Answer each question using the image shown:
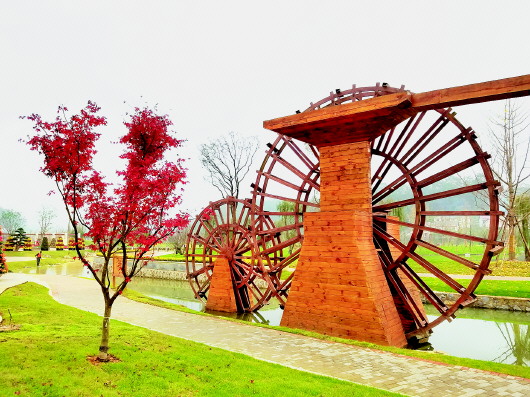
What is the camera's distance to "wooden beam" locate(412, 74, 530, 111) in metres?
6.79

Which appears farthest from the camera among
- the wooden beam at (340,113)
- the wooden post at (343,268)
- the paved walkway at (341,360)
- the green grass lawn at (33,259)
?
the green grass lawn at (33,259)

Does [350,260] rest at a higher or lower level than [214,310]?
higher

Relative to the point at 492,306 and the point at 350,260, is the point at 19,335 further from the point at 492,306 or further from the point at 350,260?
the point at 492,306

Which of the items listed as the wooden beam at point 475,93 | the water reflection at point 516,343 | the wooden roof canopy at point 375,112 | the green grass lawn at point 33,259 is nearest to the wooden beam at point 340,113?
the wooden roof canopy at point 375,112

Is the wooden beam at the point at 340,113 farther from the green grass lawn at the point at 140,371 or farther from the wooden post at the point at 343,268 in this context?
the green grass lawn at the point at 140,371

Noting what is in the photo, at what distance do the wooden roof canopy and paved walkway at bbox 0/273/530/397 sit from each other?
183 inches

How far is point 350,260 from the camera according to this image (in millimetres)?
8586

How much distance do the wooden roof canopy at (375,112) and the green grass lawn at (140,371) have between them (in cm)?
519

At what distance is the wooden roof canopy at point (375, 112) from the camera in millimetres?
7090

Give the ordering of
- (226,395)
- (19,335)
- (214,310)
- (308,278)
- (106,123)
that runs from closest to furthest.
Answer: (226,395), (106,123), (19,335), (308,278), (214,310)

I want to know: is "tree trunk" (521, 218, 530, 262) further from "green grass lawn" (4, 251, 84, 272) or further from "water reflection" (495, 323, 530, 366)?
"green grass lawn" (4, 251, 84, 272)

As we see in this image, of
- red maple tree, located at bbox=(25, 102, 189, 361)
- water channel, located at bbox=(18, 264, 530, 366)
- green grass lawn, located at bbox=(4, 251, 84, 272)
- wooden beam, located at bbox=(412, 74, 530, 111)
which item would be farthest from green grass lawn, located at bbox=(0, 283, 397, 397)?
green grass lawn, located at bbox=(4, 251, 84, 272)

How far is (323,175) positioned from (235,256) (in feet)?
18.9

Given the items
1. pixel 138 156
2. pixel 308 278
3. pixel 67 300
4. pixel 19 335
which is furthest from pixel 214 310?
pixel 138 156
